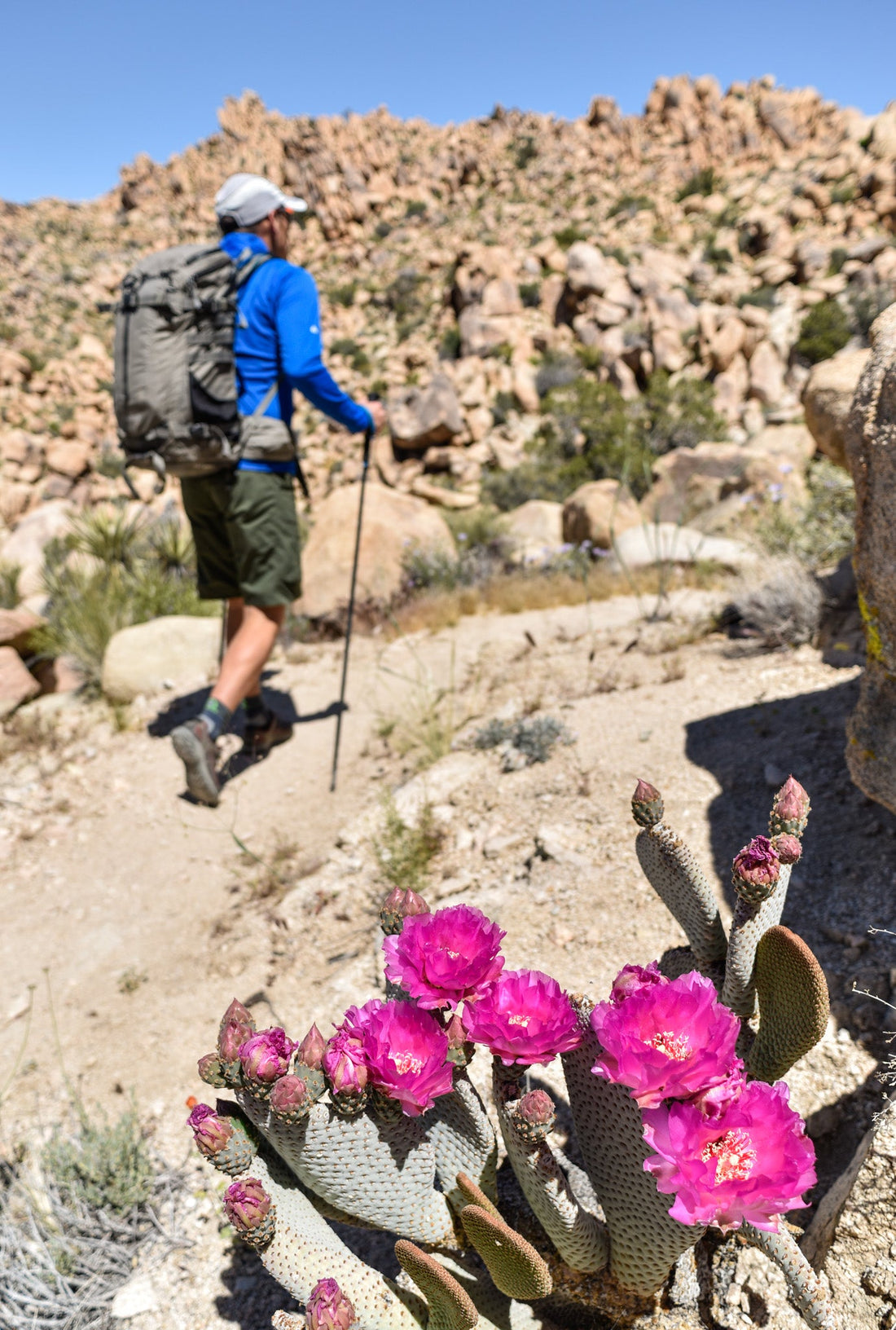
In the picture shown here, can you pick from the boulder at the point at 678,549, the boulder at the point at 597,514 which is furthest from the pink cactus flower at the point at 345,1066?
the boulder at the point at 597,514

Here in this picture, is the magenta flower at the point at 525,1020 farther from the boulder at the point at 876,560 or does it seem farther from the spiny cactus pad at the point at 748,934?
the boulder at the point at 876,560

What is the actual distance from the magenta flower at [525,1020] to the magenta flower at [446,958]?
0.10 feet

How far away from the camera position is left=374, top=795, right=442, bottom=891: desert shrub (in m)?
2.75

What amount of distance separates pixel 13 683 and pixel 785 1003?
565cm

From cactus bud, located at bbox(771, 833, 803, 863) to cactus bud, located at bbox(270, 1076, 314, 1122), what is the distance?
0.76 meters

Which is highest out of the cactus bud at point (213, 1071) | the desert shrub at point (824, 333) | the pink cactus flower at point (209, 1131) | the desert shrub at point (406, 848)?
the desert shrub at point (824, 333)

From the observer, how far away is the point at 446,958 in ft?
3.48

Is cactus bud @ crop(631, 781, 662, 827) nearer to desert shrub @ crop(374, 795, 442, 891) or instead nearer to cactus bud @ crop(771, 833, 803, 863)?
cactus bud @ crop(771, 833, 803, 863)

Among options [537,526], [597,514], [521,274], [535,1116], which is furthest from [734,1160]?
[521,274]

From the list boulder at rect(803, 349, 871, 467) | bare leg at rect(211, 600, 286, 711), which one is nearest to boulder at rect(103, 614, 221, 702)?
bare leg at rect(211, 600, 286, 711)

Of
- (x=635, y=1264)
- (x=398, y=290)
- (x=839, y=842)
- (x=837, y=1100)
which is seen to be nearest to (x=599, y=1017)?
(x=635, y=1264)

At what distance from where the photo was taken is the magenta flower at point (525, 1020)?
1.01 metres

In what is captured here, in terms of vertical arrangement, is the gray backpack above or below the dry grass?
above

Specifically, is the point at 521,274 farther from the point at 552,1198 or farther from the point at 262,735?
the point at 552,1198
